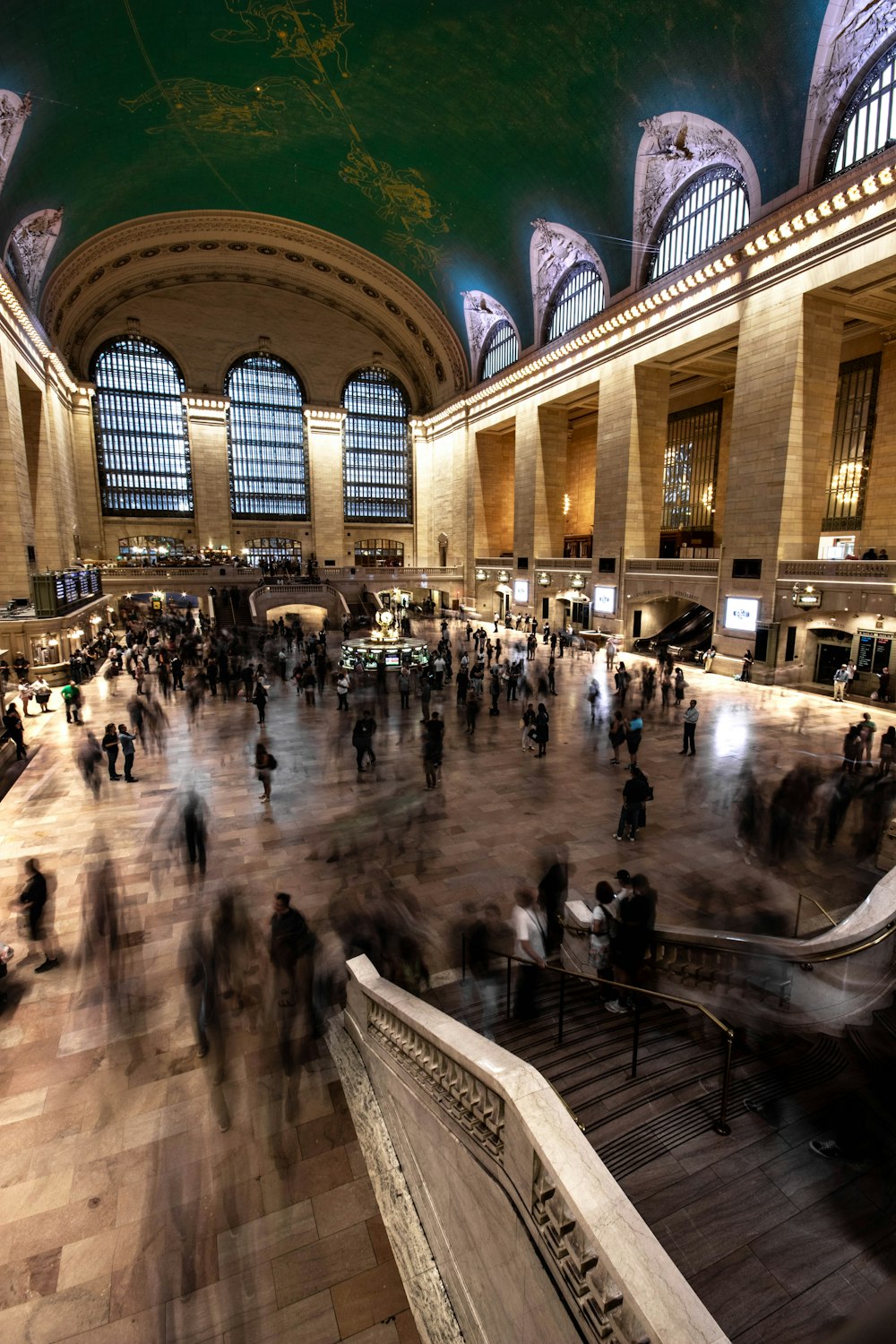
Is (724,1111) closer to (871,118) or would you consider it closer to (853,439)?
(871,118)

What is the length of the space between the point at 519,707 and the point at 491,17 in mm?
20621

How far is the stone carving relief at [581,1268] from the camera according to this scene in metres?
1.89

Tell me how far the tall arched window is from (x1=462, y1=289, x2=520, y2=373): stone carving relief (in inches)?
479

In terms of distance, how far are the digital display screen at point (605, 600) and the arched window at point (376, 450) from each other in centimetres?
2175

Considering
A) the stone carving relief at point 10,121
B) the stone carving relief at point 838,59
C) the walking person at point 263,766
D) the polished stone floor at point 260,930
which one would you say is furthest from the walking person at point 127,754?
the stone carving relief at point 838,59

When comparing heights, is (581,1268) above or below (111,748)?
above

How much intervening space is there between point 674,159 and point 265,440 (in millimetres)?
27738

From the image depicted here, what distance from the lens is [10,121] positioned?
58.8 feet

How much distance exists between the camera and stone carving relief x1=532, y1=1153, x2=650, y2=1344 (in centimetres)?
189

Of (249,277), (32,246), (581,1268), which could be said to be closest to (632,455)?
(32,246)

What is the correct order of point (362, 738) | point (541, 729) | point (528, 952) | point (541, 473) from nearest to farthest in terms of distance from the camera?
point (528, 952) < point (362, 738) < point (541, 729) < point (541, 473)

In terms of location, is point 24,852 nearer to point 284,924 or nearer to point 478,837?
point 284,924

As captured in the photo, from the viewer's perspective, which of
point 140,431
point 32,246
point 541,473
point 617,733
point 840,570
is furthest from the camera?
point 140,431

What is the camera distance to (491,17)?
18.3 m
